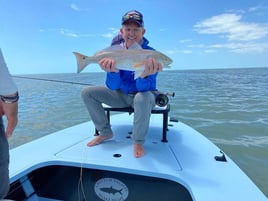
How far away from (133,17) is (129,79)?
58 cm

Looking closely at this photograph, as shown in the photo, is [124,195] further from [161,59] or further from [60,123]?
[60,123]

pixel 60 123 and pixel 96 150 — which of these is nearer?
pixel 96 150

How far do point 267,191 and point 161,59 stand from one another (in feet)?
6.89

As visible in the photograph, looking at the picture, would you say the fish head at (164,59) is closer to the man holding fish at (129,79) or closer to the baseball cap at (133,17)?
the man holding fish at (129,79)

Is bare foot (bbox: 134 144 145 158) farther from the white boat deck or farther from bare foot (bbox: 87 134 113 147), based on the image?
bare foot (bbox: 87 134 113 147)

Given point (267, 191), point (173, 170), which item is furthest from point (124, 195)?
point (267, 191)

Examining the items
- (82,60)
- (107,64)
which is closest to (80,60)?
(82,60)

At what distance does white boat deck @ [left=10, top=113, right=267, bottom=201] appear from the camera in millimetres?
1336

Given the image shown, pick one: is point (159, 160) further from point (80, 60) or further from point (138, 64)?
point (80, 60)

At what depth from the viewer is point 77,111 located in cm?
720

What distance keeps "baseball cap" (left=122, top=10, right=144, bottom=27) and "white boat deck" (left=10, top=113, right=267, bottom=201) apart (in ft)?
3.65

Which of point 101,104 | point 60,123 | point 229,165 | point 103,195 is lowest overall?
point 60,123

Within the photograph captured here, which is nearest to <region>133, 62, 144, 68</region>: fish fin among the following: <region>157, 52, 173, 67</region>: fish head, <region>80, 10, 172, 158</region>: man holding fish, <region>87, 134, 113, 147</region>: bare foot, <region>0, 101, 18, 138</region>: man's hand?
<region>80, 10, 172, 158</region>: man holding fish

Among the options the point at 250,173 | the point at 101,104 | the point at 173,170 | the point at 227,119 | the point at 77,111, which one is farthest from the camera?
the point at 77,111
